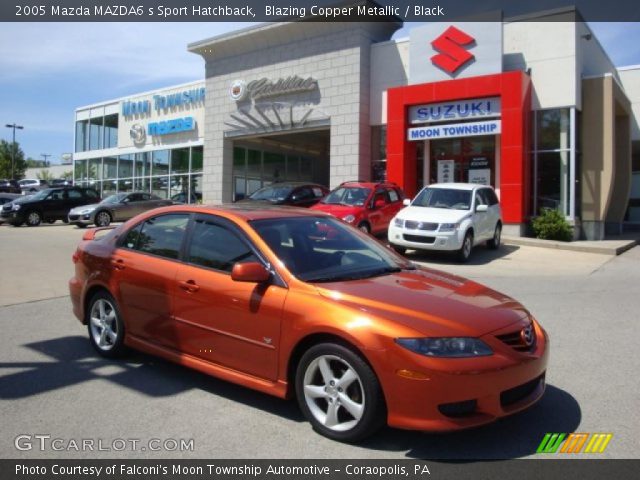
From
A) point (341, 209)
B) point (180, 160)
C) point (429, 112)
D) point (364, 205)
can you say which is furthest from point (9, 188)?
point (364, 205)

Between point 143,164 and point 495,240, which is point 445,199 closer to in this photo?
point 495,240

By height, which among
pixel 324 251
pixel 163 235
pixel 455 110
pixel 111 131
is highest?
pixel 111 131

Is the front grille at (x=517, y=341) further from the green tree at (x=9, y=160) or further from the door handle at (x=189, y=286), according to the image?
the green tree at (x=9, y=160)

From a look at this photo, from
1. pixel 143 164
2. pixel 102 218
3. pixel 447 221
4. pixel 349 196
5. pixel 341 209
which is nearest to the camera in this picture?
pixel 447 221

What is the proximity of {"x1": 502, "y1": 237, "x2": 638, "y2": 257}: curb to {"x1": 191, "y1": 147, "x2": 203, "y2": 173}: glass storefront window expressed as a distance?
1786 cm

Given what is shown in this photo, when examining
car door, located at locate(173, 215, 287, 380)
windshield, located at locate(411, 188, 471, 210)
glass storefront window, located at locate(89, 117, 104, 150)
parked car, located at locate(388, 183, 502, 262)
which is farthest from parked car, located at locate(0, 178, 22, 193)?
car door, located at locate(173, 215, 287, 380)

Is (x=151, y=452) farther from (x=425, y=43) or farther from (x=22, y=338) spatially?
(x=425, y=43)

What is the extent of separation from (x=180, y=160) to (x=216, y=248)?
91.0ft

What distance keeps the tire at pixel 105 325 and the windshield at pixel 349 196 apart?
1026cm

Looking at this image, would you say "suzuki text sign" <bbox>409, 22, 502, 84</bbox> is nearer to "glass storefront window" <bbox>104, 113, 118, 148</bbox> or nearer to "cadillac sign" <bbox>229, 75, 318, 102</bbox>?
"cadillac sign" <bbox>229, 75, 318, 102</bbox>

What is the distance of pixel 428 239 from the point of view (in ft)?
41.7

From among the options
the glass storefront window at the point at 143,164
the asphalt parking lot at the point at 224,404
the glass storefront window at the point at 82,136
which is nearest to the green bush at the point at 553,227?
the asphalt parking lot at the point at 224,404

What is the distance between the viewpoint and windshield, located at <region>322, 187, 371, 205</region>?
15461 mm

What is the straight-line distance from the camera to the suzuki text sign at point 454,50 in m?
19.1
